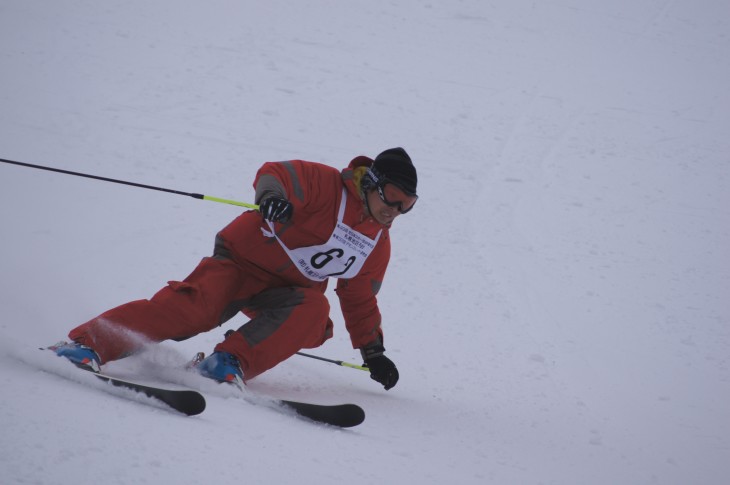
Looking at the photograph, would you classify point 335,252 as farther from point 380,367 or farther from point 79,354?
point 79,354

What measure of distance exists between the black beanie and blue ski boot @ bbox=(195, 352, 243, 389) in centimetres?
100

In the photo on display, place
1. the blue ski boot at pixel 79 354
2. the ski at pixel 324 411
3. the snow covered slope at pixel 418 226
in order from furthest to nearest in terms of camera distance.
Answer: the ski at pixel 324 411, the blue ski boot at pixel 79 354, the snow covered slope at pixel 418 226

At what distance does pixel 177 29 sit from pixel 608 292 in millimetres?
6002

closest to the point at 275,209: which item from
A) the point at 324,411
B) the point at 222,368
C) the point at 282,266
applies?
the point at 282,266

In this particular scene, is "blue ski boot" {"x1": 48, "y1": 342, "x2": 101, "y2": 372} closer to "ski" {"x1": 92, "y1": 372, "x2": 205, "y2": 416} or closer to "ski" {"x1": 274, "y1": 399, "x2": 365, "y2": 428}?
"ski" {"x1": 92, "y1": 372, "x2": 205, "y2": 416}

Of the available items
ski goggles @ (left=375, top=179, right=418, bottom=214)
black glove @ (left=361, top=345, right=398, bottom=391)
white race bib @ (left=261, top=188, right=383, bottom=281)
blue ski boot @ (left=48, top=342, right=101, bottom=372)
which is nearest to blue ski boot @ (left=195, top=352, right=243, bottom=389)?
blue ski boot @ (left=48, top=342, right=101, bottom=372)

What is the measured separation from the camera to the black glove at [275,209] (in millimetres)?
3176

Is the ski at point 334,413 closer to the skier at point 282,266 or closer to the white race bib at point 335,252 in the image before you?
the skier at point 282,266

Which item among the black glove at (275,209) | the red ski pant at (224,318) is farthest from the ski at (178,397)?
the black glove at (275,209)

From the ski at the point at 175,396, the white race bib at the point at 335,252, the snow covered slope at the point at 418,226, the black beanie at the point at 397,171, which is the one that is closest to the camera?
the ski at the point at 175,396

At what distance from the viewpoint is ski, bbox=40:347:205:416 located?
8.46ft

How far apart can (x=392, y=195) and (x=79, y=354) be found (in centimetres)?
140

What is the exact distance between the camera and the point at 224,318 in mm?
3518

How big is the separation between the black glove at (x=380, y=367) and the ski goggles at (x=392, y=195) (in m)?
0.83
